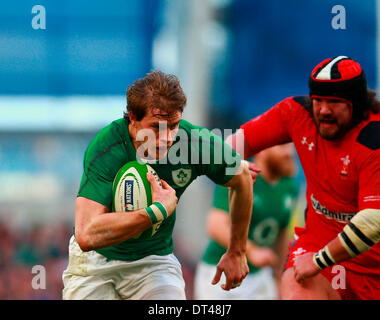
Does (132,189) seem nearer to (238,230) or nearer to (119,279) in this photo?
(119,279)

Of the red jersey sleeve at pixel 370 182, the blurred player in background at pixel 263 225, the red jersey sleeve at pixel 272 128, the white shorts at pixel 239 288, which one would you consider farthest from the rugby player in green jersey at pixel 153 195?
the white shorts at pixel 239 288

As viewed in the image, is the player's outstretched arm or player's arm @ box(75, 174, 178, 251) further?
the player's outstretched arm

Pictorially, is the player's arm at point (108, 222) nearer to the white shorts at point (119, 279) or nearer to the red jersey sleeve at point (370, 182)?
the white shorts at point (119, 279)

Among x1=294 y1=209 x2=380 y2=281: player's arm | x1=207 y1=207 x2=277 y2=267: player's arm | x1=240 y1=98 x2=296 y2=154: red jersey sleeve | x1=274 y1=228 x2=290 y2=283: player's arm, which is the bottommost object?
x1=274 y1=228 x2=290 y2=283: player's arm

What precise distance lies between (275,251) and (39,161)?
9.67 metres

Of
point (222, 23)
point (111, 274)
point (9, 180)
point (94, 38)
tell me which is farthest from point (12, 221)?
point (111, 274)

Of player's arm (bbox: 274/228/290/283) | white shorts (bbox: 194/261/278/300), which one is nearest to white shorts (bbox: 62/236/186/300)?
white shorts (bbox: 194/261/278/300)

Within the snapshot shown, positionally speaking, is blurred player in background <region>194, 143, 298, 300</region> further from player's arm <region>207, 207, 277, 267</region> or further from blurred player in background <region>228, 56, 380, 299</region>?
blurred player in background <region>228, 56, 380, 299</region>

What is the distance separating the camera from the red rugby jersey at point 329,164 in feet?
13.7

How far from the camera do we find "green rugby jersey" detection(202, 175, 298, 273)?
22.2 feet

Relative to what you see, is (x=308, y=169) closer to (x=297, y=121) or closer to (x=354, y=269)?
(x=297, y=121)

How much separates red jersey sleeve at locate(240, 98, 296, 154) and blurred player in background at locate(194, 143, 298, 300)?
77.7 inches

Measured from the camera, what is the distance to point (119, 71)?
14773 millimetres

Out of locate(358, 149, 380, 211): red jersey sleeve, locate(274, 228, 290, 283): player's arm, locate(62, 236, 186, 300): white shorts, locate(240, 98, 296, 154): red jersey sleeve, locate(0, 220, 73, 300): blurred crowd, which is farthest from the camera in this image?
locate(0, 220, 73, 300): blurred crowd
